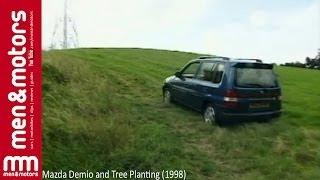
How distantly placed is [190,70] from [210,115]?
179cm

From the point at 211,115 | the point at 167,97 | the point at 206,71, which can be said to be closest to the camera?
the point at 211,115

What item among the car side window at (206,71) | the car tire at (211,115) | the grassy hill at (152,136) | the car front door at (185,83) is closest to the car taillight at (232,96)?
the car tire at (211,115)

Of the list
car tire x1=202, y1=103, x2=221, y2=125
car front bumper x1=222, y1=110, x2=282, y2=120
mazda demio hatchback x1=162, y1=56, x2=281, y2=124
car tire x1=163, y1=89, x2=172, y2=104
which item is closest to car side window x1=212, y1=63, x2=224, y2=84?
mazda demio hatchback x1=162, y1=56, x2=281, y2=124

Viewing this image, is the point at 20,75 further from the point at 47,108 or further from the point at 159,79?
the point at 159,79

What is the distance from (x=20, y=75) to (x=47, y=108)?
2.93 metres

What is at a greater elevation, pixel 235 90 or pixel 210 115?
pixel 235 90

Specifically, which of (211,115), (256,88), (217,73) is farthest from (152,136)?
(256,88)

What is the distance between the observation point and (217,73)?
1083 cm

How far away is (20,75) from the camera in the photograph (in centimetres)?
671

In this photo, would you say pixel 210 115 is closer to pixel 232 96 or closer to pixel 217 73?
pixel 232 96

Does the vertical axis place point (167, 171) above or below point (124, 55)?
below

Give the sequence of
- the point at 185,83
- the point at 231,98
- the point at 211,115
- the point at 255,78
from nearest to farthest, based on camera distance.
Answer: the point at 231,98, the point at 255,78, the point at 211,115, the point at 185,83

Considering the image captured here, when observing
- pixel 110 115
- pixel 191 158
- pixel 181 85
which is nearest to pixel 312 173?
pixel 191 158

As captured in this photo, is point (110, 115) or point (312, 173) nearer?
Answer: point (312, 173)
